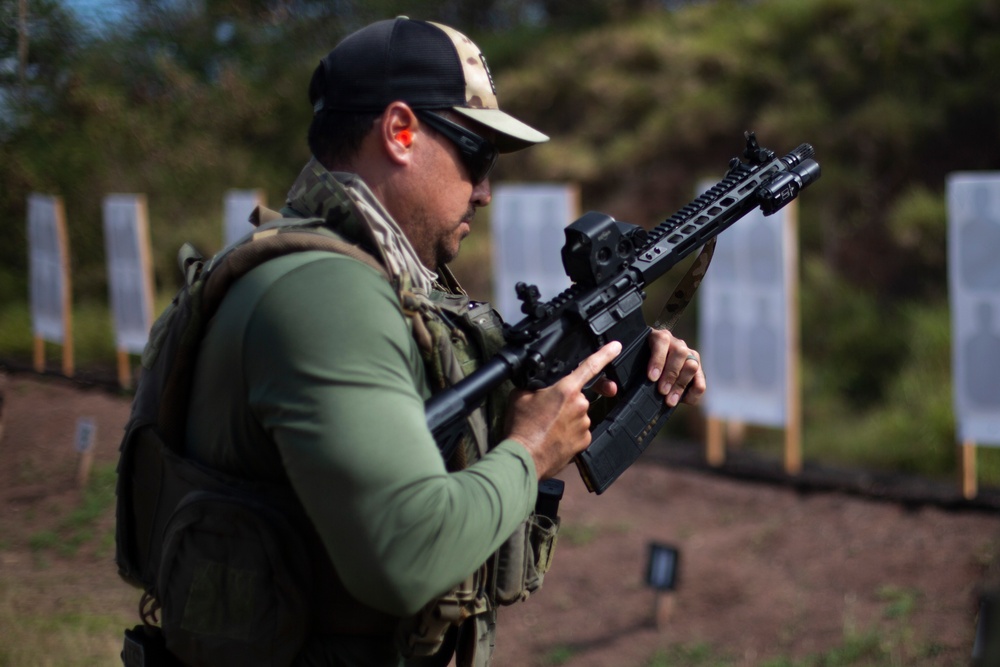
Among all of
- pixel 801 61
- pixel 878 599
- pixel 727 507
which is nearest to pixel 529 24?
pixel 801 61

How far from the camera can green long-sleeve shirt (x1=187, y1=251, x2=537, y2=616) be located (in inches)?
52.7

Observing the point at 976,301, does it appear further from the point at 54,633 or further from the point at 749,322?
the point at 54,633

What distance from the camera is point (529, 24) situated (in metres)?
11.4

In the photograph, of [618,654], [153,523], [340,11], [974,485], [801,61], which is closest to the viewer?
[153,523]

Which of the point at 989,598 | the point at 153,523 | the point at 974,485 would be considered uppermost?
the point at 989,598

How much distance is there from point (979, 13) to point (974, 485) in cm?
419

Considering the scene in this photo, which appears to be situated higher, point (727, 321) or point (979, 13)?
point (979, 13)

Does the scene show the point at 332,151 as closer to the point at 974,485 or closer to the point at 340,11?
the point at 974,485

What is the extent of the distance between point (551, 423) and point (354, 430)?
0.38 m

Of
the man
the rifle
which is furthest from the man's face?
the rifle

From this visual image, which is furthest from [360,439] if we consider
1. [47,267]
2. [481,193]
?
[47,267]

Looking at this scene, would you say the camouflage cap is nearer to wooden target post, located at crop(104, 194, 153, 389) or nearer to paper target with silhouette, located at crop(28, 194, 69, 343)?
paper target with silhouette, located at crop(28, 194, 69, 343)

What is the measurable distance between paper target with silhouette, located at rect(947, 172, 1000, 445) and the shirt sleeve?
172 inches

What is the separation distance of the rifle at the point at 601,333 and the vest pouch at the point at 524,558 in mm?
111
